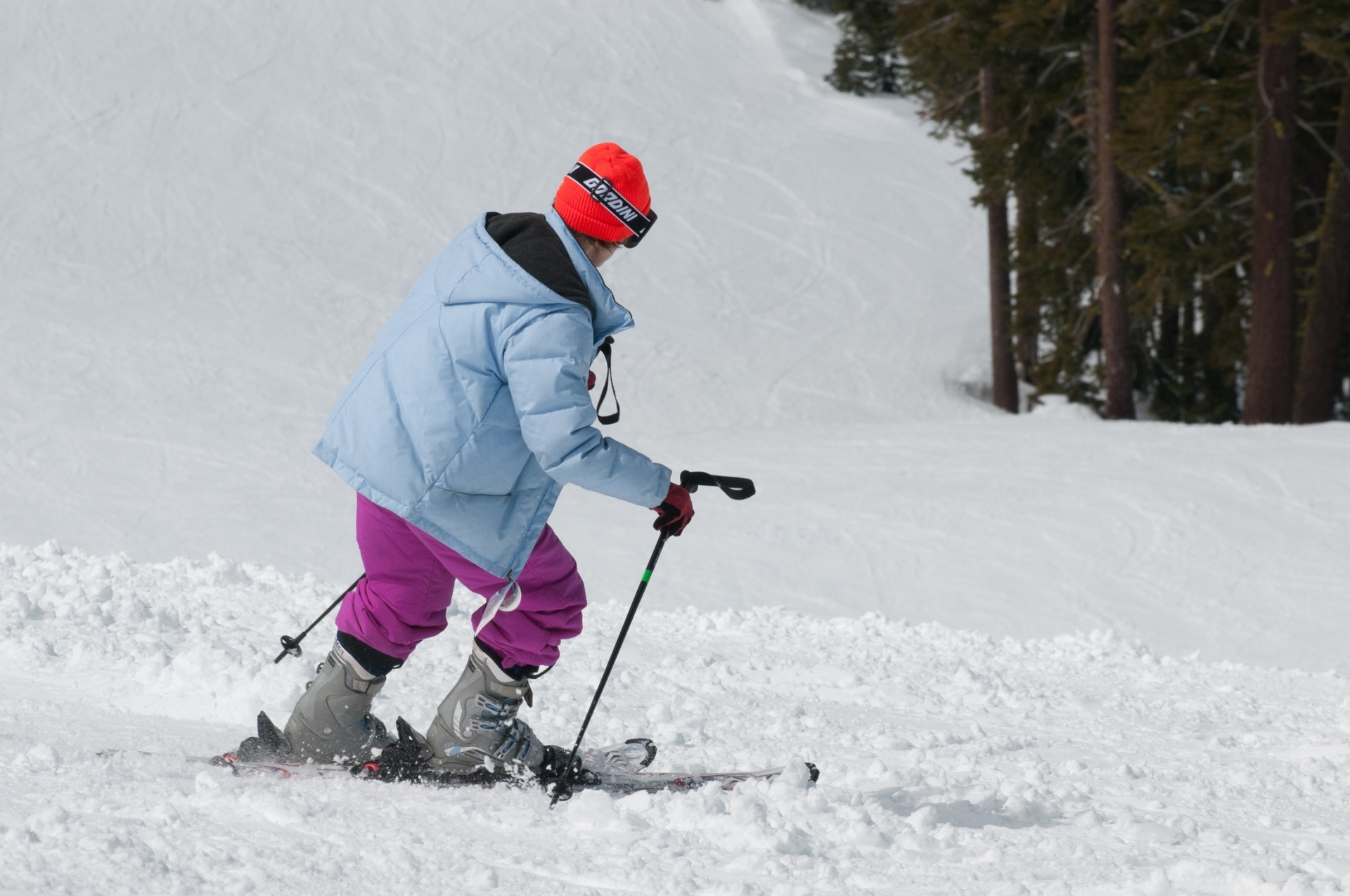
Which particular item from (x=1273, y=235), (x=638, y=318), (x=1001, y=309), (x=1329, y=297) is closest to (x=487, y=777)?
(x=1273, y=235)

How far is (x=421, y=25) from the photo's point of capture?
3181 centimetres

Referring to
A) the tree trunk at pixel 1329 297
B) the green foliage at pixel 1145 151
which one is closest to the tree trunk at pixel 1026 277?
the green foliage at pixel 1145 151

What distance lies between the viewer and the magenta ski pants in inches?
130

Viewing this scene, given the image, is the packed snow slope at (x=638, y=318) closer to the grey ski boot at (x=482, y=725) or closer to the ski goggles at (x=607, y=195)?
the grey ski boot at (x=482, y=725)

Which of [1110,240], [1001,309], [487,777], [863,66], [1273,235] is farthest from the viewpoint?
[863,66]

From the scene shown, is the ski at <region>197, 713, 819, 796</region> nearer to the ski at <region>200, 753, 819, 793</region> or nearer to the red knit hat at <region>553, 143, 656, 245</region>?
the ski at <region>200, 753, 819, 793</region>

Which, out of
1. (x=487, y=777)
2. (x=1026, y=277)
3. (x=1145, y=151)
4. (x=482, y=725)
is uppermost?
(x=1145, y=151)

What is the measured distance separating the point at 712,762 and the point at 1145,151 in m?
11.1

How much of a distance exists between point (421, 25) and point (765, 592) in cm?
2736

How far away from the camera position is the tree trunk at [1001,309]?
18641 mm

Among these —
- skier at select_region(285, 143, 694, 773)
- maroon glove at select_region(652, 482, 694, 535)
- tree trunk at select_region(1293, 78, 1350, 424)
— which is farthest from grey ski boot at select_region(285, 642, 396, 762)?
tree trunk at select_region(1293, 78, 1350, 424)

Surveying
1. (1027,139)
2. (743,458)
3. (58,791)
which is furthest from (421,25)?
(58,791)

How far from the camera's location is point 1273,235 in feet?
40.1

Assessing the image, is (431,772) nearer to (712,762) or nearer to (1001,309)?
(712,762)
